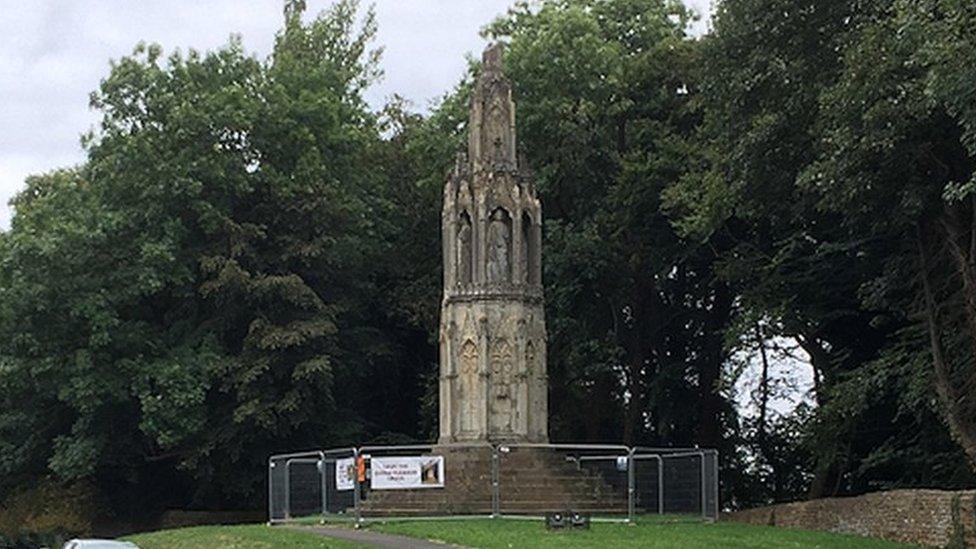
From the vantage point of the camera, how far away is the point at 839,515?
117 ft

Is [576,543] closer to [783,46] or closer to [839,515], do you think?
[839,515]

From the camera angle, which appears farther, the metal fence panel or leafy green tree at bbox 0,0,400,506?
leafy green tree at bbox 0,0,400,506

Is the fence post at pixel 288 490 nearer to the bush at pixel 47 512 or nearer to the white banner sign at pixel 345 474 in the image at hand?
the white banner sign at pixel 345 474

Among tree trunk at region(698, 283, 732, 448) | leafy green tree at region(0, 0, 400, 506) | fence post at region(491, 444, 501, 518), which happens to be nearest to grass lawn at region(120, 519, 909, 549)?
fence post at region(491, 444, 501, 518)

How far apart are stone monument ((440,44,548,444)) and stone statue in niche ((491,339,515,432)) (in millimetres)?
26

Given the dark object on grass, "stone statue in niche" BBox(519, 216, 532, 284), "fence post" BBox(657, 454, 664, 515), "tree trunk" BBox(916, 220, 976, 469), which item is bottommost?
the dark object on grass

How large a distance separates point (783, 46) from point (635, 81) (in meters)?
13.9

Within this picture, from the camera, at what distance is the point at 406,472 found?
36.8m

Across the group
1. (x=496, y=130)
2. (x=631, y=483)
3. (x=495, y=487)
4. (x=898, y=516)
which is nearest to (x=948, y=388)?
(x=898, y=516)

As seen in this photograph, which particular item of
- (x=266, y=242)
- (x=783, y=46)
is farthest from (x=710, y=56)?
(x=266, y=242)

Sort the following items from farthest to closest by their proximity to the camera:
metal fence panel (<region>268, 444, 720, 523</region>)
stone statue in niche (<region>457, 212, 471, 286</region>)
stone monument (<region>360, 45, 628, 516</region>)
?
stone statue in niche (<region>457, 212, 471, 286</region>), stone monument (<region>360, 45, 628, 516</region>), metal fence panel (<region>268, 444, 720, 523</region>)

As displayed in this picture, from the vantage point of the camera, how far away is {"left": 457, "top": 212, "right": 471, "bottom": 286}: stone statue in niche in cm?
4184

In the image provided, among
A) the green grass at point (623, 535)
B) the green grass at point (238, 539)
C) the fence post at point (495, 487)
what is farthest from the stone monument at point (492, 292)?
the green grass at point (238, 539)

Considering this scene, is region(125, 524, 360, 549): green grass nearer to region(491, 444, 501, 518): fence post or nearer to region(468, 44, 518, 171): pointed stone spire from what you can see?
region(491, 444, 501, 518): fence post
